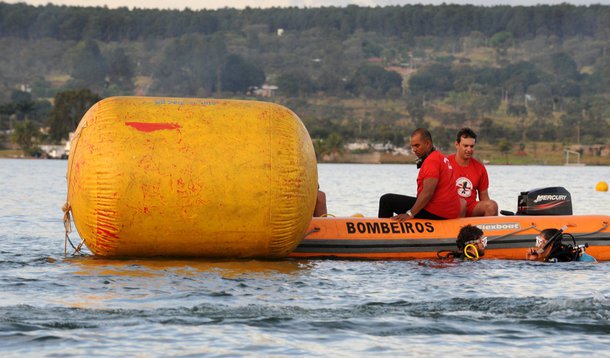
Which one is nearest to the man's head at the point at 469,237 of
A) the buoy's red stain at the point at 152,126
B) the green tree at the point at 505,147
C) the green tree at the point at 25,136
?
the buoy's red stain at the point at 152,126

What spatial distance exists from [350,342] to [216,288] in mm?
2300

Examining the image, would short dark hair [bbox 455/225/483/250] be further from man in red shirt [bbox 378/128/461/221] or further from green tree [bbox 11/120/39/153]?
green tree [bbox 11/120/39/153]

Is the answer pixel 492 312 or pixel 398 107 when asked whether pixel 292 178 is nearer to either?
pixel 492 312

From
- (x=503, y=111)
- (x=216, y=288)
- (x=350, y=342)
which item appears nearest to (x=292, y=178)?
(x=216, y=288)

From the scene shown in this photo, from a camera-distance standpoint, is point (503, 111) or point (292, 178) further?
point (503, 111)

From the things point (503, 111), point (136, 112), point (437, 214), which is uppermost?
point (503, 111)

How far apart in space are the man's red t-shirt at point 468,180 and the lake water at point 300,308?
1.22m

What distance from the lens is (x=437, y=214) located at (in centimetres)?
1232

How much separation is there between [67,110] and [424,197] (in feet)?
390

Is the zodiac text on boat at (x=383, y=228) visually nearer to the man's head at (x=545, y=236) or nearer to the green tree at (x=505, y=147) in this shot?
the man's head at (x=545, y=236)

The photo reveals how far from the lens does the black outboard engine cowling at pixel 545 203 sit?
1291 cm

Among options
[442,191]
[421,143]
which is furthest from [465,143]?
[442,191]

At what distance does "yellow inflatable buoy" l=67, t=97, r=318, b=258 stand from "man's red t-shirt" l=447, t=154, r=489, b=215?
2.56 meters

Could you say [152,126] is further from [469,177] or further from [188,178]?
[469,177]
